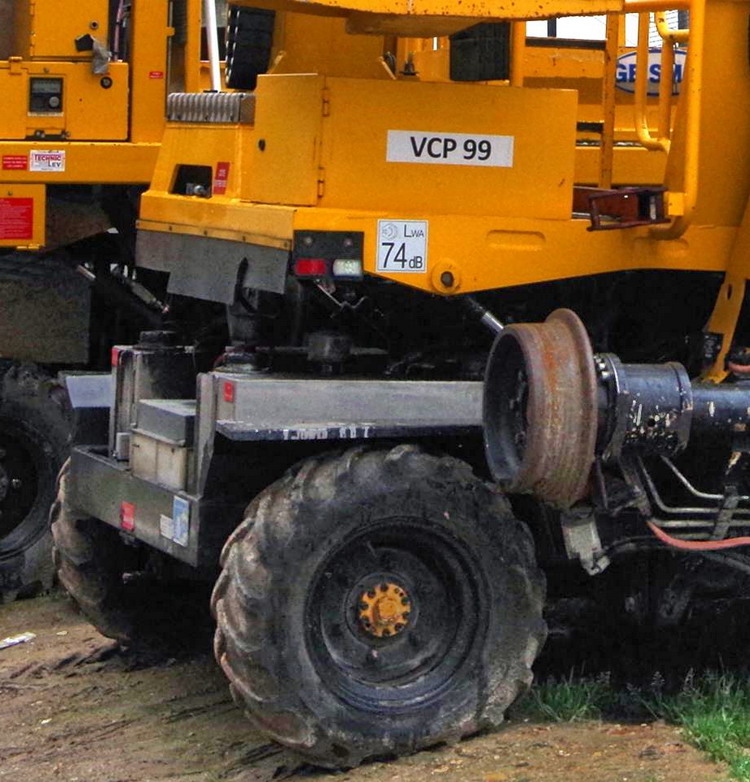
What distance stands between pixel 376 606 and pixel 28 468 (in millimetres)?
3219

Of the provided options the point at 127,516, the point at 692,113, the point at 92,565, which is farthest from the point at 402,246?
the point at 92,565

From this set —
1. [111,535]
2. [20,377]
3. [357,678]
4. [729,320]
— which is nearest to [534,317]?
[729,320]

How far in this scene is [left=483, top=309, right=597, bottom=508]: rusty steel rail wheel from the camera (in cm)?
501

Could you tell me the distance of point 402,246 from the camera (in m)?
5.54

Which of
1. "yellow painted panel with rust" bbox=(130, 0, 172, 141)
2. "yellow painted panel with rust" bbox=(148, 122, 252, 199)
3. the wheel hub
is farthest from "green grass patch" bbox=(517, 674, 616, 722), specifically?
"yellow painted panel with rust" bbox=(130, 0, 172, 141)

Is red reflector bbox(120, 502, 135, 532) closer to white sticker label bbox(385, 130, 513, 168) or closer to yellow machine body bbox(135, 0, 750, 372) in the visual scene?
yellow machine body bbox(135, 0, 750, 372)

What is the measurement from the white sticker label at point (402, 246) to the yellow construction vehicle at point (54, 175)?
3.05 m

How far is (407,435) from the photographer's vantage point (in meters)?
5.55

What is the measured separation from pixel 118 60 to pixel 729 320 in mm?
3710

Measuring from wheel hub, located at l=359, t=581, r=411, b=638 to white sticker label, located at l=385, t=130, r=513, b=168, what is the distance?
1335mm

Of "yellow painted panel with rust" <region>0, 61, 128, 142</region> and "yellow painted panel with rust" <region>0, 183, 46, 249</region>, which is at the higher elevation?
"yellow painted panel with rust" <region>0, 61, 128, 142</region>

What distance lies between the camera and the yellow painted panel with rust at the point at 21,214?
26.9ft

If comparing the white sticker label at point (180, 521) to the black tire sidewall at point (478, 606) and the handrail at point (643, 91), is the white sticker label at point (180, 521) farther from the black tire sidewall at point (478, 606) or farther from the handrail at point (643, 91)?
the handrail at point (643, 91)

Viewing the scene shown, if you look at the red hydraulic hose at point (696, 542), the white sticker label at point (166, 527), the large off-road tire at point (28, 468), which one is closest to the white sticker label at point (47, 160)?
the large off-road tire at point (28, 468)
